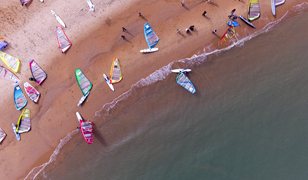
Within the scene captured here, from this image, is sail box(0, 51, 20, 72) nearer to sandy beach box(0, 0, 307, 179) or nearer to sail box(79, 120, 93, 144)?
sandy beach box(0, 0, 307, 179)

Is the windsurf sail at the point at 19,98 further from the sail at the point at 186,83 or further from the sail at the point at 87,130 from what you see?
the sail at the point at 186,83

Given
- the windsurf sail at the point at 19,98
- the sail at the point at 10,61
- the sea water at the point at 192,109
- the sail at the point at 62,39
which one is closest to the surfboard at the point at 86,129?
the sea water at the point at 192,109

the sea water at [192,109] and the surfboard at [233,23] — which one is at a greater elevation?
the surfboard at [233,23]

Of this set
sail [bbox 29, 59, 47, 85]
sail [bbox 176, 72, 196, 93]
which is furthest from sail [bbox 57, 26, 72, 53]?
sail [bbox 176, 72, 196, 93]

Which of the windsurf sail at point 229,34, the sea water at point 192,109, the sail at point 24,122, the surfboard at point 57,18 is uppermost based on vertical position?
the surfboard at point 57,18

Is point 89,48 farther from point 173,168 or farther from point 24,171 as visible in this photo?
point 173,168

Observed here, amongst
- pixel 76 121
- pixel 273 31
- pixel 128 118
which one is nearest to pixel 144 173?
pixel 128 118

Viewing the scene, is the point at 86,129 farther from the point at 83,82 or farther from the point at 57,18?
the point at 57,18

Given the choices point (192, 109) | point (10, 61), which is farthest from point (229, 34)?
point (10, 61)
